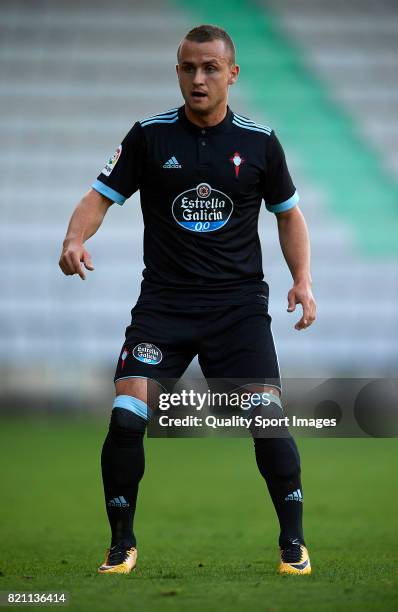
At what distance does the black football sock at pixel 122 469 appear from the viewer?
405cm

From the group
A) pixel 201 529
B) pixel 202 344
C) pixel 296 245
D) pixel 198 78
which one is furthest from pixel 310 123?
pixel 202 344

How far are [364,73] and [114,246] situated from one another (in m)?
4.73

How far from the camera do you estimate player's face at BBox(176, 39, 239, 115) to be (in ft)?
13.7

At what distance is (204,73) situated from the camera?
4.18 metres

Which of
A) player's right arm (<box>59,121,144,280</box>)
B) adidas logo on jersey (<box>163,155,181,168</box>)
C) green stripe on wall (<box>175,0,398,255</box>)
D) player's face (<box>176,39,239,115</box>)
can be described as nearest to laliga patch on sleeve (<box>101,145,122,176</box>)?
player's right arm (<box>59,121,144,280</box>)

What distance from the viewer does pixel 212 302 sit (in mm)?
4219

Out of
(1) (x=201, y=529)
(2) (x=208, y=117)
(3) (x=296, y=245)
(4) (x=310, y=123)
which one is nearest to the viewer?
(2) (x=208, y=117)

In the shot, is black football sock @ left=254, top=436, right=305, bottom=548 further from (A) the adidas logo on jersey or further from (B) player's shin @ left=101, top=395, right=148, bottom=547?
(A) the adidas logo on jersey

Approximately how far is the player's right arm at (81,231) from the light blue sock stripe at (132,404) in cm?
47

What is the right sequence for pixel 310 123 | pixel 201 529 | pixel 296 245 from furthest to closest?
pixel 310 123
pixel 201 529
pixel 296 245

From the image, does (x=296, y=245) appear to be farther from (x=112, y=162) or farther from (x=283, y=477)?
(x=283, y=477)

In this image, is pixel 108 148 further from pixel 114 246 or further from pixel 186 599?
pixel 186 599

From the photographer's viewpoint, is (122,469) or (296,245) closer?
(122,469)

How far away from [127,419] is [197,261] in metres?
0.66
